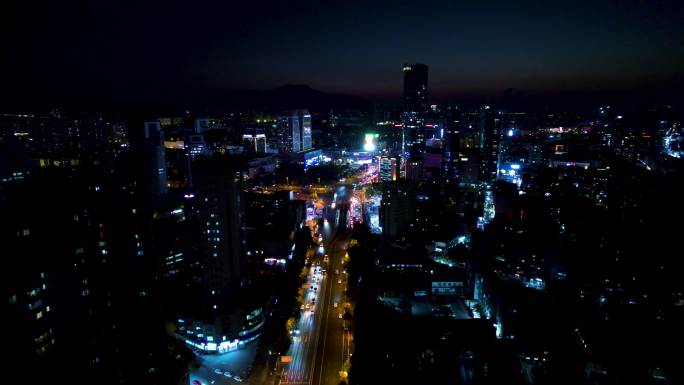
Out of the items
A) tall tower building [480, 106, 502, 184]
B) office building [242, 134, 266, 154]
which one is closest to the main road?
tall tower building [480, 106, 502, 184]

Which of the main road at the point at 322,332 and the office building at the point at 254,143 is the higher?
the office building at the point at 254,143

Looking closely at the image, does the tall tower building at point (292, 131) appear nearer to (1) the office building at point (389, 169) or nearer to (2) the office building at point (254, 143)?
(2) the office building at point (254, 143)

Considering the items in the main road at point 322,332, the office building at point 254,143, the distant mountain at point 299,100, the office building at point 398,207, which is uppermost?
the distant mountain at point 299,100

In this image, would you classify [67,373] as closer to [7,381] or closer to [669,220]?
[7,381]

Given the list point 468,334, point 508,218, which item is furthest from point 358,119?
point 468,334

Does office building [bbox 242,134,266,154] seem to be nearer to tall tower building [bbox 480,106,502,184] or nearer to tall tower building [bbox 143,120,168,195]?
tall tower building [bbox 143,120,168,195]

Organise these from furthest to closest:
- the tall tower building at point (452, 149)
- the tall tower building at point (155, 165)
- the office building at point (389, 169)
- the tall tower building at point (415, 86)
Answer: the tall tower building at point (415, 86)
the office building at point (389, 169)
the tall tower building at point (452, 149)
the tall tower building at point (155, 165)

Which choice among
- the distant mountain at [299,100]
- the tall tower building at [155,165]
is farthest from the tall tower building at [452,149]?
the distant mountain at [299,100]

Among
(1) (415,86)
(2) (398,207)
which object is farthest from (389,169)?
(1) (415,86)
